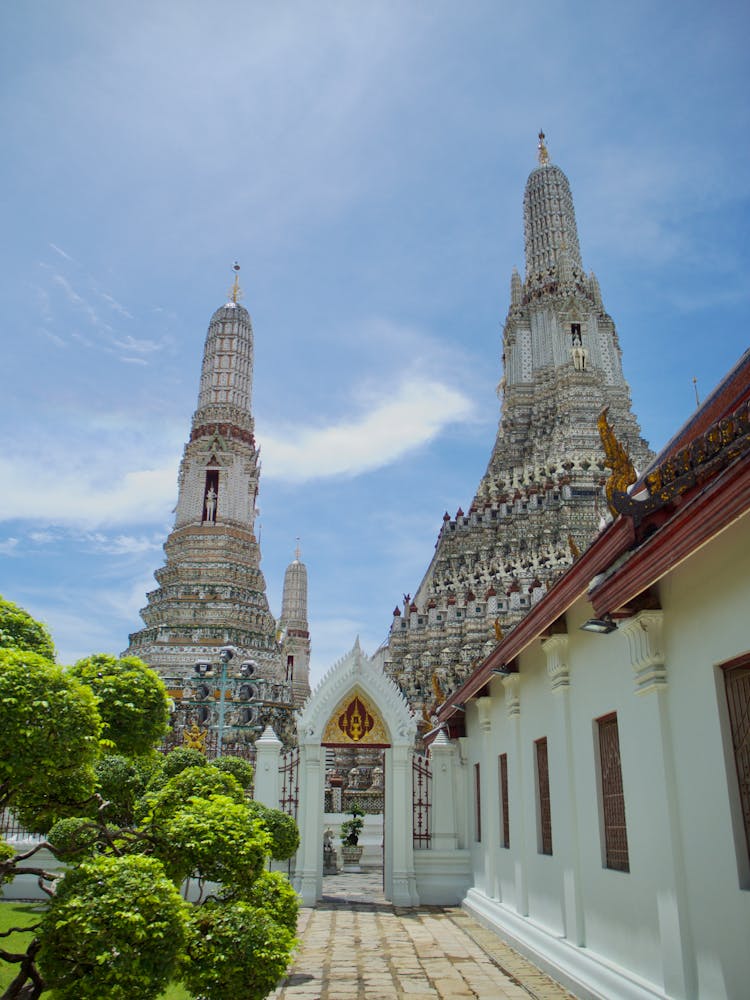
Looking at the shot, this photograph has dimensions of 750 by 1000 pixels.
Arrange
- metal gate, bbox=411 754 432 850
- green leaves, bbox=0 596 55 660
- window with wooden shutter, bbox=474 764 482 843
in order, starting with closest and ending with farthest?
green leaves, bbox=0 596 55 660, window with wooden shutter, bbox=474 764 482 843, metal gate, bbox=411 754 432 850

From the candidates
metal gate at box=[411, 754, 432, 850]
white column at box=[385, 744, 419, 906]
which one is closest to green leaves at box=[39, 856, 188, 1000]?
white column at box=[385, 744, 419, 906]

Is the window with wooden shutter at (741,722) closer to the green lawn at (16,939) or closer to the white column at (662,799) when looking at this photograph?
the white column at (662,799)

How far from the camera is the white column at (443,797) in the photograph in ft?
47.1

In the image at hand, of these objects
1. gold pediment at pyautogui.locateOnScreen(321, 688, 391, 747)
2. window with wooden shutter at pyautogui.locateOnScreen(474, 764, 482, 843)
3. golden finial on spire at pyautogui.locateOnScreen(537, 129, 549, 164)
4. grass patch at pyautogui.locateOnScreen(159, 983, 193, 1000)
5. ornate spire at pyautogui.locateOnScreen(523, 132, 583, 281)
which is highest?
golden finial on spire at pyautogui.locateOnScreen(537, 129, 549, 164)

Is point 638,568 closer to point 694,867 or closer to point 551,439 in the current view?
point 694,867

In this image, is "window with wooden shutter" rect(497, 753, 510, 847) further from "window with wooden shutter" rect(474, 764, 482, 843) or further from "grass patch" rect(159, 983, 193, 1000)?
"grass patch" rect(159, 983, 193, 1000)

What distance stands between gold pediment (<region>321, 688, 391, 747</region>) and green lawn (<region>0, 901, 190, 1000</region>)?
5.45 meters

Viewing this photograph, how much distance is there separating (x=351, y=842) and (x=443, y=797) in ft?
27.6

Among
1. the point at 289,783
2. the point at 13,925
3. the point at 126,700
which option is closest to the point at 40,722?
the point at 126,700

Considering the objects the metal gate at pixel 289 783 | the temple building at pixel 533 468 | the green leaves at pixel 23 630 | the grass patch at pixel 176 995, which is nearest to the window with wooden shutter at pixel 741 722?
the green leaves at pixel 23 630

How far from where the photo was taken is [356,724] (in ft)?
48.6

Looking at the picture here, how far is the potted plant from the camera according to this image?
21031mm

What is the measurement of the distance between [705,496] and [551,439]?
38.7 metres

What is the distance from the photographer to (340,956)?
9.57 m
